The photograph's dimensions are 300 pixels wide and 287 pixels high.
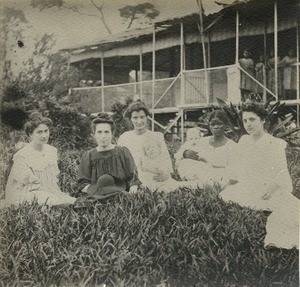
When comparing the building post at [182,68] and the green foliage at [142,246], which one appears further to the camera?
the building post at [182,68]

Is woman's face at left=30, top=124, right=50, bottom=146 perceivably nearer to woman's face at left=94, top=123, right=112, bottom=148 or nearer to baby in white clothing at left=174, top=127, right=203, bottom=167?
woman's face at left=94, top=123, right=112, bottom=148

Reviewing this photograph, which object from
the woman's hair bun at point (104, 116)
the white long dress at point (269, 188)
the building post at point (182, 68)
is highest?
the building post at point (182, 68)

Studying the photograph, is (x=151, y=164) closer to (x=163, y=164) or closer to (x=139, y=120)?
(x=163, y=164)

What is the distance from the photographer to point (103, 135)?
99.5 inches

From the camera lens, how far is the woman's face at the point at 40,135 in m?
2.52

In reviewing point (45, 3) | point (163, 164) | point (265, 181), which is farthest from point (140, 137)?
point (45, 3)

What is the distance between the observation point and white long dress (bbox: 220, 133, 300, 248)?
8.00 ft

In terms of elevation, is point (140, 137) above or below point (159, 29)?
below

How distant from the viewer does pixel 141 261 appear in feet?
7.89

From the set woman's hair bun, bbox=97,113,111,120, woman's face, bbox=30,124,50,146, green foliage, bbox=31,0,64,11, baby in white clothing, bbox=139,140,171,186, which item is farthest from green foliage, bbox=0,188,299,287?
green foliage, bbox=31,0,64,11

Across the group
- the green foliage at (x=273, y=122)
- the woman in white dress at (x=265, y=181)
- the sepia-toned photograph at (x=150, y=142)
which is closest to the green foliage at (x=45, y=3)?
the sepia-toned photograph at (x=150, y=142)

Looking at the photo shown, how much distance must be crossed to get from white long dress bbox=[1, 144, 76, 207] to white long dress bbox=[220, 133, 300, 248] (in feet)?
2.81

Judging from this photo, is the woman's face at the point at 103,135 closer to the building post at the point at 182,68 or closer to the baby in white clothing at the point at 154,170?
the baby in white clothing at the point at 154,170

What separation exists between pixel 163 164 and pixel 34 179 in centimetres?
66
